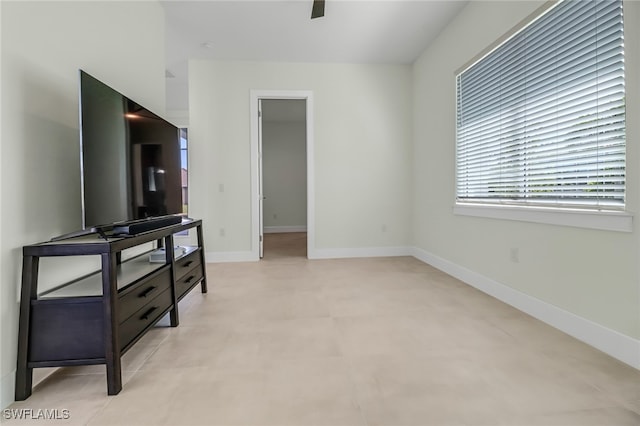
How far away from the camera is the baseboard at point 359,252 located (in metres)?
4.42

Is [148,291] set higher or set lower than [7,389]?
higher

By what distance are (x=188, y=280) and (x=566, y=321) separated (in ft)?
8.74

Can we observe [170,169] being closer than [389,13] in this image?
Yes

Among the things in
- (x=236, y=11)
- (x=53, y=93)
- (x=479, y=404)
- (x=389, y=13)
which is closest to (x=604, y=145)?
(x=479, y=404)

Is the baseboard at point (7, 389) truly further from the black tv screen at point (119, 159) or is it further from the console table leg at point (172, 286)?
the console table leg at point (172, 286)

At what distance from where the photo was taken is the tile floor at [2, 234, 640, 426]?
124 cm

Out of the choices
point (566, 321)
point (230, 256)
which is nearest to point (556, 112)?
point (566, 321)

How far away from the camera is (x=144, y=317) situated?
5.62 feet

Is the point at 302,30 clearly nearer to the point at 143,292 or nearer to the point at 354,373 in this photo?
the point at 143,292

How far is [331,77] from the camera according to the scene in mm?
4348

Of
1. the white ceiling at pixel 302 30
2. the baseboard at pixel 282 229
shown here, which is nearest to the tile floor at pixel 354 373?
the white ceiling at pixel 302 30

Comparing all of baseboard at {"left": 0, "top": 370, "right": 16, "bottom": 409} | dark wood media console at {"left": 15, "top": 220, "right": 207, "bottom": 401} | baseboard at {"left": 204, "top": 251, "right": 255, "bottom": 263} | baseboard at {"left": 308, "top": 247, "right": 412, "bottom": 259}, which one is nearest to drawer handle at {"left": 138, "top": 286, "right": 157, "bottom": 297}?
dark wood media console at {"left": 15, "top": 220, "right": 207, "bottom": 401}

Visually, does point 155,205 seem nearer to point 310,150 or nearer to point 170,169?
point 170,169

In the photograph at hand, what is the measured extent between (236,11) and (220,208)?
2.31 meters
